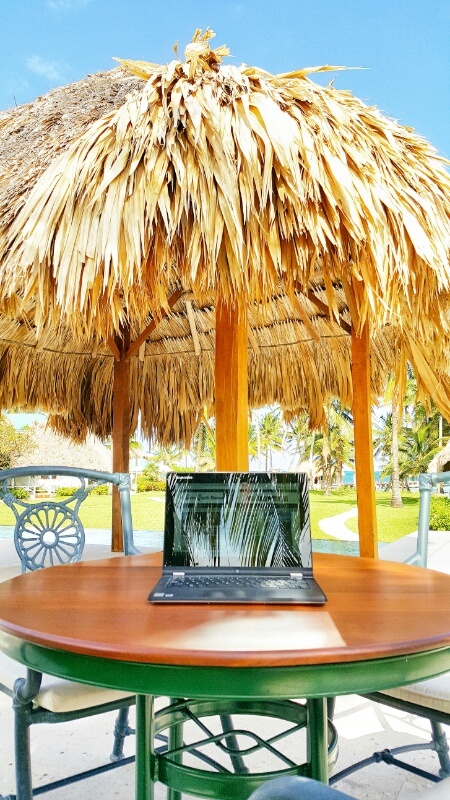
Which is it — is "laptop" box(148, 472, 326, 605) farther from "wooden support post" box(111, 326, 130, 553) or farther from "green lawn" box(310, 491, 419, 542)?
"green lawn" box(310, 491, 419, 542)

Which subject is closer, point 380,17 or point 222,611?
point 222,611

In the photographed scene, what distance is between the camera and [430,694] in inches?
45.9

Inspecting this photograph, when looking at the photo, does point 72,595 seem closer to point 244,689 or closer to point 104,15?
point 244,689

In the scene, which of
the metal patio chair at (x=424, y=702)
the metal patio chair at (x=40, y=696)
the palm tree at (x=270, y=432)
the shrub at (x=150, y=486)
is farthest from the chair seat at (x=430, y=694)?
the palm tree at (x=270, y=432)

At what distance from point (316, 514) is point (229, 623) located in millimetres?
20878

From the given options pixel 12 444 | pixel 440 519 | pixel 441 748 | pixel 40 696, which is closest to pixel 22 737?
pixel 40 696

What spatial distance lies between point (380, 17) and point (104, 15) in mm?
13569

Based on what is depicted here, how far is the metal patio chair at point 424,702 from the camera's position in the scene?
1.17 meters

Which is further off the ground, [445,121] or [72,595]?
[445,121]

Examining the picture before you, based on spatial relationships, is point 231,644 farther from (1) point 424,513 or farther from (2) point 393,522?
(2) point 393,522

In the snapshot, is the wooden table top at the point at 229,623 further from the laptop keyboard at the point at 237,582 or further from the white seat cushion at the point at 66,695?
the white seat cushion at the point at 66,695

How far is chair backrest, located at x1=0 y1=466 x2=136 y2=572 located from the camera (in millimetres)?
1711

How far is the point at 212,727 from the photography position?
1937 millimetres

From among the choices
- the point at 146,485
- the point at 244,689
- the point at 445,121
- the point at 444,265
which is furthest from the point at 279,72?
the point at 445,121
